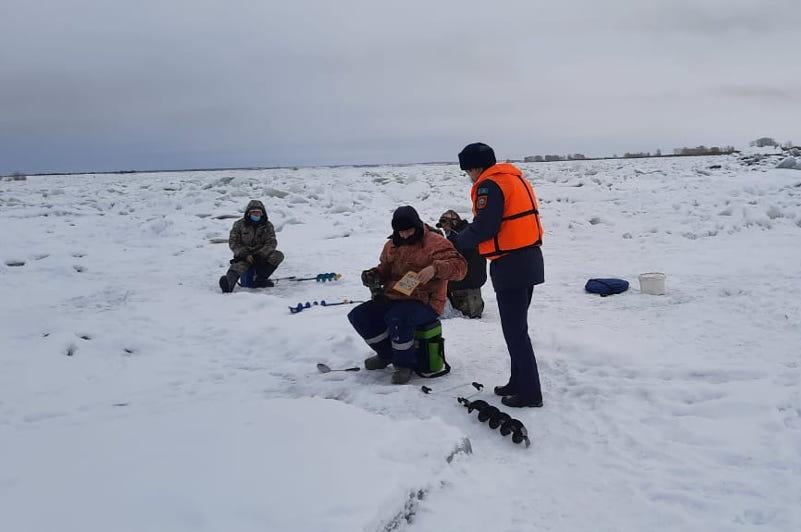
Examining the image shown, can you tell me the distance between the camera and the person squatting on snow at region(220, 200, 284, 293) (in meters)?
7.91

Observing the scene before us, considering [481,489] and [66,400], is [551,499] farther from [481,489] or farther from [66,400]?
[66,400]

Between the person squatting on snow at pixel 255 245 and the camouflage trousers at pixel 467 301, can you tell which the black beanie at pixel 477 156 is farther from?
the person squatting on snow at pixel 255 245

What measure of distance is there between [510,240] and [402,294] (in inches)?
44.2

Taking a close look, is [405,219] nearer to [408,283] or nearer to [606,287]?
[408,283]

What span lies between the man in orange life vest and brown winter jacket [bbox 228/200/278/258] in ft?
16.3

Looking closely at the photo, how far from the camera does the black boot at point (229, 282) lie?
24.6ft

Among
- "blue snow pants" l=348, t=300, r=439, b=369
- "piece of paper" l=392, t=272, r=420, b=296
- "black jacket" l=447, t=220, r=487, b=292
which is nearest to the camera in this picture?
"piece of paper" l=392, t=272, r=420, b=296

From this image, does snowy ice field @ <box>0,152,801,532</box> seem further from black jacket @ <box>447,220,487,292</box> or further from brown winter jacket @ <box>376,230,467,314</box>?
brown winter jacket @ <box>376,230,467,314</box>

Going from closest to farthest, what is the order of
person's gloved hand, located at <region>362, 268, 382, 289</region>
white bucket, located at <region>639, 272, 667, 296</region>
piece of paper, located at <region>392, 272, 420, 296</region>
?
piece of paper, located at <region>392, 272, 420, 296</region> → person's gloved hand, located at <region>362, 268, 382, 289</region> → white bucket, located at <region>639, 272, 667, 296</region>

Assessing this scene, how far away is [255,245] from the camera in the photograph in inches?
320

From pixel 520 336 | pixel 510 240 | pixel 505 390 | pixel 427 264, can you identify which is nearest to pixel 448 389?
pixel 505 390

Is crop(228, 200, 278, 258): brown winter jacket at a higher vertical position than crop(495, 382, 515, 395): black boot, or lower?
higher

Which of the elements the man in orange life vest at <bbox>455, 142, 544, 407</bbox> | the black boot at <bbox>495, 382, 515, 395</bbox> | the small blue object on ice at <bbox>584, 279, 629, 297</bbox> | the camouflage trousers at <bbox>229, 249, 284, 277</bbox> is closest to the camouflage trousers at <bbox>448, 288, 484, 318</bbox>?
the small blue object on ice at <bbox>584, 279, 629, 297</bbox>

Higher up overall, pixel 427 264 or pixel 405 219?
pixel 405 219
